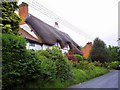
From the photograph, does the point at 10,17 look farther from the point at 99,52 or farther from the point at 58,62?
the point at 99,52

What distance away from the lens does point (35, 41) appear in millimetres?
33062

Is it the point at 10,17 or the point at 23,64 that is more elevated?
the point at 10,17

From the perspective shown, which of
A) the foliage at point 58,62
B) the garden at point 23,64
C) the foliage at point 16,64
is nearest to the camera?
the foliage at point 16,64

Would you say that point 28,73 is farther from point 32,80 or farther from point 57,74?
point 57,74

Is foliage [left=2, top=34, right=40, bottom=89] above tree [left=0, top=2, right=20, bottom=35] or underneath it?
underneath

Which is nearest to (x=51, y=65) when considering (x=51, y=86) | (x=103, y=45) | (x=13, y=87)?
Result: (x=51, y=86)

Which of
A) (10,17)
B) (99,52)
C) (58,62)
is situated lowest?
(58,62)

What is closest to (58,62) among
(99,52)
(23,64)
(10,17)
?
(10,17)

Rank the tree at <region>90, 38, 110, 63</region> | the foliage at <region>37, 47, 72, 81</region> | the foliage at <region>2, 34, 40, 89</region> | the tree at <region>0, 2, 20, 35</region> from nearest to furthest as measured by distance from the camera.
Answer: the foliage at <region>2, 34, 40, 89</region>, the tree at <region>0, 2, 20, 35</region>, the foliage at <region>37, 47, 72, 81</region>, the tree at <region>90, 38, 110, 63</region>

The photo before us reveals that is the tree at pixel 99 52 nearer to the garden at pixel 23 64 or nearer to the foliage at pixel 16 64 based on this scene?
the garden at pixel 23 64

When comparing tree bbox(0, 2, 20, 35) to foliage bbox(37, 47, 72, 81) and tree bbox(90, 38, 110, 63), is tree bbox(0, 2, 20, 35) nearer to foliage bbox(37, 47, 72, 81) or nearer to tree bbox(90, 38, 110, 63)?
foliage bbox(37, 47, 72, 81)

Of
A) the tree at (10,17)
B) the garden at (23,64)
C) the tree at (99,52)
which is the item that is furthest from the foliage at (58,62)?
the tree at (99,52)

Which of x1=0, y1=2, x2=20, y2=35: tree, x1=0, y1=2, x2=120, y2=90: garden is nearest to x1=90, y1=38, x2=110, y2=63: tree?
x1=0, y1=2, x2=120, y2=90: garden

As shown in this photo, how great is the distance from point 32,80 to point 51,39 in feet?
79.7
